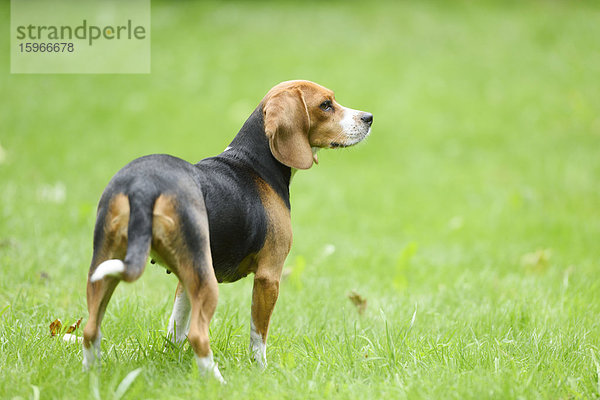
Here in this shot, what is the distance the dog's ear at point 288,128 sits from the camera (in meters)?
3.33

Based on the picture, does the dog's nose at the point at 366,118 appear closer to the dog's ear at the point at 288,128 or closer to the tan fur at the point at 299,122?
the tan fur at the point at 299,122

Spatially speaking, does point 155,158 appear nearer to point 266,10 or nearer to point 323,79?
point 323,79

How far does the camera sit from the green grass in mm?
3156

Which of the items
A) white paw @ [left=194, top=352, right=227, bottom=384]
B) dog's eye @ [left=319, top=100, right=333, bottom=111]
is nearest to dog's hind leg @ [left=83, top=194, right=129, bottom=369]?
white paw @ [left=194, top=352, right=227, bottom=384]

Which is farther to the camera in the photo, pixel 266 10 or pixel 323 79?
pixel 266 10

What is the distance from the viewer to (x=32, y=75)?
1330cm

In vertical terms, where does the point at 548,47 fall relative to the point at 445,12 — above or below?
below

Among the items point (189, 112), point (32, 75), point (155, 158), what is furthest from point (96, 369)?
point (32, 75)

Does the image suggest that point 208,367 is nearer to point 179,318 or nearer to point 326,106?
point 179,318

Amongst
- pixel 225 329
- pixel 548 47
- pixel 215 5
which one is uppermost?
pixel 215 5

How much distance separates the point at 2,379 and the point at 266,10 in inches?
631

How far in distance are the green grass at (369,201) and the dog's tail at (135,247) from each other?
0.52 metres

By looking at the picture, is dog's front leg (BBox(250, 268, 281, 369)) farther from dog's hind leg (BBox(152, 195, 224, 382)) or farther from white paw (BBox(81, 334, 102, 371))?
white paw (BBox(81, 334, 102, 371))

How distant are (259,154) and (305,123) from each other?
0.31m
